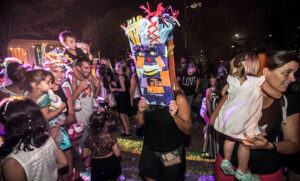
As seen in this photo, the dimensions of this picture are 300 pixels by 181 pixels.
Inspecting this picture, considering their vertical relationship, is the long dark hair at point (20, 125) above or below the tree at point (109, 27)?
below

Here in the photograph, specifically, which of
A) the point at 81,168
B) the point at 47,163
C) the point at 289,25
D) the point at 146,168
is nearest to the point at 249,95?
the point at 146,168

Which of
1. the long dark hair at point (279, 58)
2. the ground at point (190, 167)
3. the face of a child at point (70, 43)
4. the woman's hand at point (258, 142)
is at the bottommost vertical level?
the ground at point (190, 167)

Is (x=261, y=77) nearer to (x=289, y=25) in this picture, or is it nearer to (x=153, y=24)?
(x=153, y=24)

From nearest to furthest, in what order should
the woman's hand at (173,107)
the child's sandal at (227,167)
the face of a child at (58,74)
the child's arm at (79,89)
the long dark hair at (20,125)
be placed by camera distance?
the long dark hair at (20,125)
the child's sandal at (227,167)
the woman's hand at (173,107)
the face of a child at (58,74)
the child's arm at (79,89)

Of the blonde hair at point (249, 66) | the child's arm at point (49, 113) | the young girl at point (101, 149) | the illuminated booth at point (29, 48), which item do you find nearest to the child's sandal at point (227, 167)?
A: the blonde hair at point (249, 66)

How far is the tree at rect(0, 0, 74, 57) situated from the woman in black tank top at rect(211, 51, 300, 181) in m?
16.0

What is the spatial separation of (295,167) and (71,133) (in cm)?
335

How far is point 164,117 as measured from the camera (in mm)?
2271

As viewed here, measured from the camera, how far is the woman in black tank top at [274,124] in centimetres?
169

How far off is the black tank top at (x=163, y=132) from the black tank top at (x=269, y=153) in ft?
2.87

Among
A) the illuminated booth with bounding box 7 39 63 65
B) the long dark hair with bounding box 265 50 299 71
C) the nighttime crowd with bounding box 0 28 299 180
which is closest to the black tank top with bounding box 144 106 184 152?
the nighttime crowd with bounding box 0 28 299 180

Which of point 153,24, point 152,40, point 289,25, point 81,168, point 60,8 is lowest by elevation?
point 81,168

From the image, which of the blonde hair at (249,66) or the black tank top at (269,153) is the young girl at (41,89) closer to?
the blonde hair at (249,66)

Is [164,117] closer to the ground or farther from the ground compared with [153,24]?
closer to the ground
